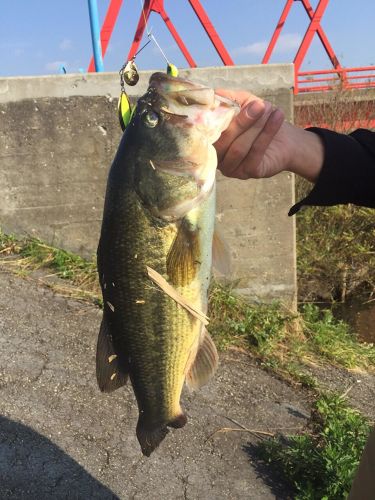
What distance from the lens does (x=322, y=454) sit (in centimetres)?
299

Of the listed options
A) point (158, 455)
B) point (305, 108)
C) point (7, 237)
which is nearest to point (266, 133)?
point (158, 455)

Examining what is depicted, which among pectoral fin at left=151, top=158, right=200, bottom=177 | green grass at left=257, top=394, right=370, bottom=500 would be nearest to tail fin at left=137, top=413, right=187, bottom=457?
pectoral fin at left=151, top=158, right=200, bottom=177

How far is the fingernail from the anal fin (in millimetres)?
913

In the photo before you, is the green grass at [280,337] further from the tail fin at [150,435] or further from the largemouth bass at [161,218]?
the largemouth bass at [161,218]

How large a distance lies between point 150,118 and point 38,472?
7.67ft

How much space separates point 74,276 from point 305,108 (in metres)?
4.26

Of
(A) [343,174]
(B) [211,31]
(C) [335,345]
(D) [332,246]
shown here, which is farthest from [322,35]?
(A) [343,174]

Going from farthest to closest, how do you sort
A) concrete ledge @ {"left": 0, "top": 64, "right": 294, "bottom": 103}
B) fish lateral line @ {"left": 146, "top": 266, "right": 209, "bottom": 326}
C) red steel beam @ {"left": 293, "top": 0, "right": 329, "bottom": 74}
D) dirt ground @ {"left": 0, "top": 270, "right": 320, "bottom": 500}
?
1. red steel beam @ {"left": 293, "top": 0, "right": 329, "bottom": 74}
2. concrete ledge @ {"left": 0, "top": 64, "right": 294, "bottom": 103}
3. dirt ground @ {"left": 0, "top": 270, "right": 320, "bottom": 500}
4. fish lateral line @ {"left": 146, "top": 266, "right": 209, "bottom": 326}

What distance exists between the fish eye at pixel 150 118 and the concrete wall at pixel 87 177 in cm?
314

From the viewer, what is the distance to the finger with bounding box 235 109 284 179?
1.81m

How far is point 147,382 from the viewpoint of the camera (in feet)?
5.79

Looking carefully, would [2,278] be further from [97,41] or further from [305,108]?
[305,108]

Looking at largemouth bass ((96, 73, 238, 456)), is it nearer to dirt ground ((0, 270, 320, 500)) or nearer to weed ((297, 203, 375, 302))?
dirt ground ((0, 270, 320, 500))

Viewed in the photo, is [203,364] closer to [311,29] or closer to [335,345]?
[335,345]
